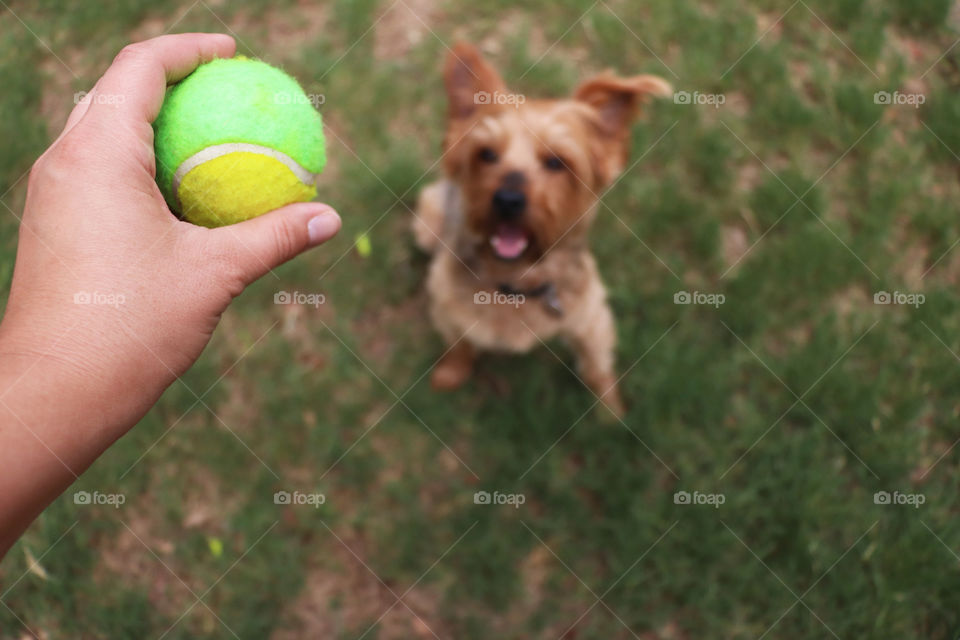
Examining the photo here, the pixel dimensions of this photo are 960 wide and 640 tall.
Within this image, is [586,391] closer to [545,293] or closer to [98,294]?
[545,293]

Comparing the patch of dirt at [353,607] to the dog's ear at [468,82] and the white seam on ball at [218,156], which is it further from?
the dog's ear at [468,82]

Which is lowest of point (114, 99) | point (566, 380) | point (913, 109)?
point (566, 380)

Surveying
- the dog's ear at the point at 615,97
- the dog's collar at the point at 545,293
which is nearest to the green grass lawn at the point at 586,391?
the dog's collar at the point at 545,293

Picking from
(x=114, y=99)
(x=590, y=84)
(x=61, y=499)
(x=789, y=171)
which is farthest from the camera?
(x=789, y=171)

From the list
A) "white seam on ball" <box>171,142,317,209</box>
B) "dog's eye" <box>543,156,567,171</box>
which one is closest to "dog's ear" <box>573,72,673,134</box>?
"dog's eye" <box>543,156,567,171</box>

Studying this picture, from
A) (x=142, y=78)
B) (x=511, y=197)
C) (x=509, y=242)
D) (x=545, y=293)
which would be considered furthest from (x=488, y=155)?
(x=142, y=78)

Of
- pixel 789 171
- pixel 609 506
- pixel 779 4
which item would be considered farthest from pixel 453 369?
pixel 779 4

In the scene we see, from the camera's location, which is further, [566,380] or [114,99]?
[566,380]

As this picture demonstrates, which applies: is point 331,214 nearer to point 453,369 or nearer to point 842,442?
point 453,369
